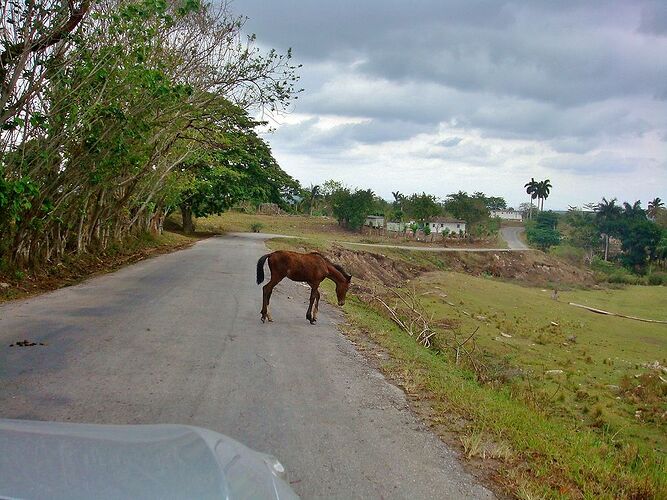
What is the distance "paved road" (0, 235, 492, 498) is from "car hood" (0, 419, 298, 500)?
2.20m

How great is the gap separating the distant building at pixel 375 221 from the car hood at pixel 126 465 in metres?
73.9

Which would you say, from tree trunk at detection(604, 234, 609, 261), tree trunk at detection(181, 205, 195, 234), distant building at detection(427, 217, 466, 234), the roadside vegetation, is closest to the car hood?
the roadside vegetation

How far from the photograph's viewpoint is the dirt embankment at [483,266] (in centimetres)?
4172

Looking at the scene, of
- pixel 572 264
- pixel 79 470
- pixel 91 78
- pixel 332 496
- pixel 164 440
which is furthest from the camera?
pixel 572 264

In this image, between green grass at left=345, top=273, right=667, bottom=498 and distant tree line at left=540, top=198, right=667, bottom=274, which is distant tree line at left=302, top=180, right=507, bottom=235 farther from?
green grass at left=345, top=273, right=667, bottom=498

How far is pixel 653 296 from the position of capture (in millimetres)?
52938

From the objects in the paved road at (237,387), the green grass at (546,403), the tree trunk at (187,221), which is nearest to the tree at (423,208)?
the tree trunk at (187,221)

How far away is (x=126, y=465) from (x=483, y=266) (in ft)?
197

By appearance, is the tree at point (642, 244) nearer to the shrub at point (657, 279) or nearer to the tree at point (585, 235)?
the tree at point (585, 235)

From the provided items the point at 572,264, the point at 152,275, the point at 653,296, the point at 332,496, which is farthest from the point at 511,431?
the point at 572,264

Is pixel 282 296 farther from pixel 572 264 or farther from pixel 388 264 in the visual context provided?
pixel 572 264

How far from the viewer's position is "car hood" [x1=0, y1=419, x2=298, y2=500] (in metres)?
1.98

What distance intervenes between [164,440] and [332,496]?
2.29 meters

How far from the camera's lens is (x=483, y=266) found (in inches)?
2372
